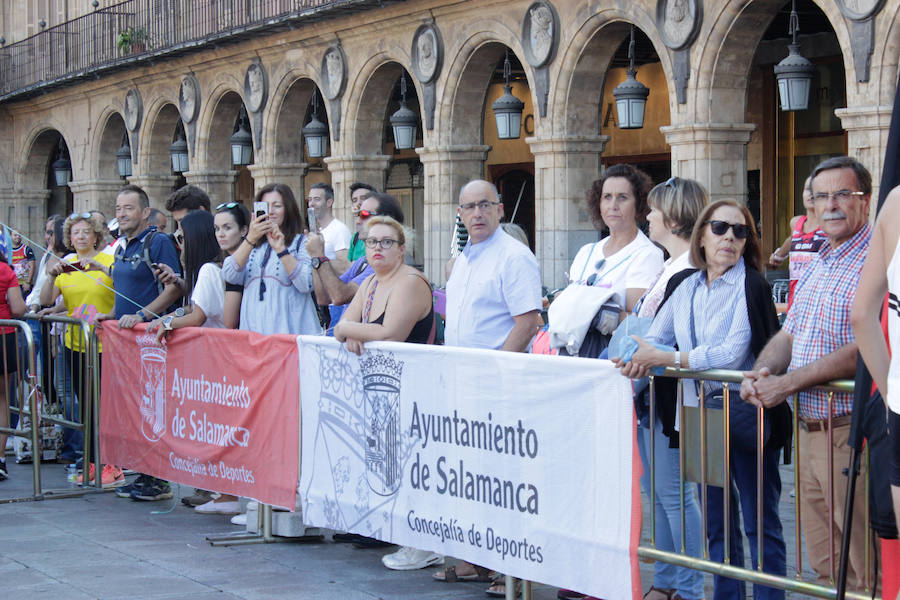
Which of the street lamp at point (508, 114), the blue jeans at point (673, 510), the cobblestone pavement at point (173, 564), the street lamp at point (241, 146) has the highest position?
the street lamp at point (241, 146)

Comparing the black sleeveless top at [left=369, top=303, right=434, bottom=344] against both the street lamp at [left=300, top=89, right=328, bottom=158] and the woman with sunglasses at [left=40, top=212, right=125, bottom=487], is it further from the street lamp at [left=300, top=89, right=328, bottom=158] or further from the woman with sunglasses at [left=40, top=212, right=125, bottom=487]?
the street lamp at [left=300, top=89, right=328, bottom=158]

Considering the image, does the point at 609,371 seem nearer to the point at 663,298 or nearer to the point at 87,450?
the point at 663,298

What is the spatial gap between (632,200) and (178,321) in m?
2.99

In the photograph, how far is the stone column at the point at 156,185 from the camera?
26906 mm

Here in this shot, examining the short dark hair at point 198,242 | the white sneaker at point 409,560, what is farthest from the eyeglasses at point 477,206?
the short dark hair at point 198,242

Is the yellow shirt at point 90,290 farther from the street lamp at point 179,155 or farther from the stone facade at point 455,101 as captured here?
the street lamp at point 179,155

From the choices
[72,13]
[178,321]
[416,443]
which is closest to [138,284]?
[178,321]

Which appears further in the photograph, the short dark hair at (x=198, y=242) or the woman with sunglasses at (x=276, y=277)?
the short dark hair at (x=198, y=242)

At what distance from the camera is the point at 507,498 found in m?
5.12

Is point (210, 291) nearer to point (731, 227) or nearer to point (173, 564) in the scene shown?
point (173, 564)

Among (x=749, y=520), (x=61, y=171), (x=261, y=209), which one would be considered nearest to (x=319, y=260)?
(x=261, y=209)

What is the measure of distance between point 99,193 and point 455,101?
1408 cm

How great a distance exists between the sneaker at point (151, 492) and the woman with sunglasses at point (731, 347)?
4222 millimetres

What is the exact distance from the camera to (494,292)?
Result: 595 cm
